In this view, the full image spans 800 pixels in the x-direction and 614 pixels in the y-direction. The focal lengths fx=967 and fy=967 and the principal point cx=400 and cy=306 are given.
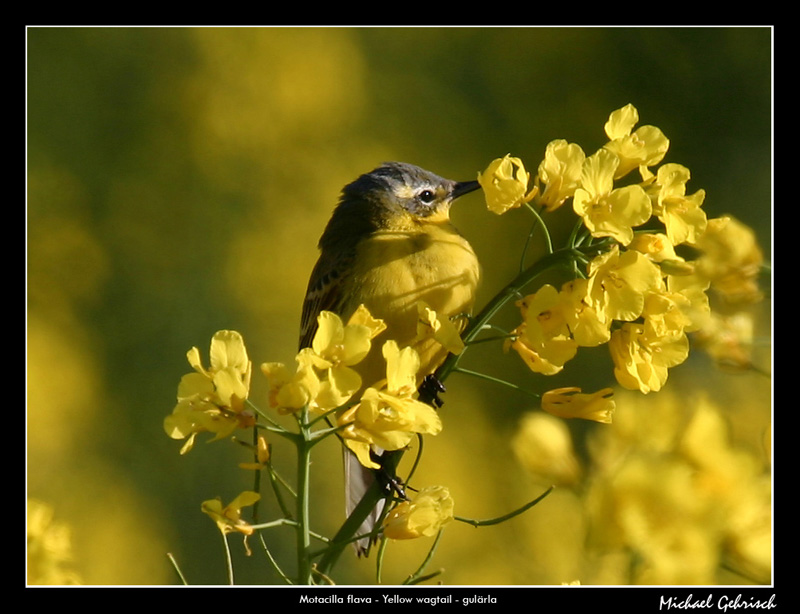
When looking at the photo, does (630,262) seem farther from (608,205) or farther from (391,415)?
(391,415)

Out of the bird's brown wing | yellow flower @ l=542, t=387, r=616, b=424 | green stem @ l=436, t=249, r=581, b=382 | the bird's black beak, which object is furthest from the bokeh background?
green stem @ l=436, t=249, r=581, b=382

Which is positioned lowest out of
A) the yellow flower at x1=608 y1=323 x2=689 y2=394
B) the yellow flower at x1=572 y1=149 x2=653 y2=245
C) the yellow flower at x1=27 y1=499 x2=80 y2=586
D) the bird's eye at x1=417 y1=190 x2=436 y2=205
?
the yellow flower at x1=27 y1=499 x2=80 y2=586

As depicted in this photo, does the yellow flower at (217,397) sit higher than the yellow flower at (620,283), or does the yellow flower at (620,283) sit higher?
the yellow flower at (620,283)

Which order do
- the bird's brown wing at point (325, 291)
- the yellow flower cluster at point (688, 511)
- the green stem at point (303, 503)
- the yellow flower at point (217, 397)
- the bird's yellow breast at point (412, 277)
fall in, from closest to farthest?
the yellow flower cluster at point (688, 511)
the green stem at point (303, 503)
the yellow flower at point (217, 397)
the bird's yellow breast at point (412, 277)
the bird's brown wing at point (325, 291)

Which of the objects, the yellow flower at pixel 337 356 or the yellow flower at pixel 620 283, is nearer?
the yellow flower at pixel 337 356

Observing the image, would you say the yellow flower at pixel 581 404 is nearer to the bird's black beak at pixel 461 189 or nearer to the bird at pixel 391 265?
the bird at pixel 391 265

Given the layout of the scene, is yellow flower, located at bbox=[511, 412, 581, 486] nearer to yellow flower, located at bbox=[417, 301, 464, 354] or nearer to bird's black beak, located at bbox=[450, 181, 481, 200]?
yellow flower, located at bbox=[417, 301, 464, 354]

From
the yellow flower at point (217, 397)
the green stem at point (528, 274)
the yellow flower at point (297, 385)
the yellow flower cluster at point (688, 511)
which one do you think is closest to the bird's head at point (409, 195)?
the green stem at point (528, 274)

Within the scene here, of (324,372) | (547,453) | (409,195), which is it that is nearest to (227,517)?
(324,372)
